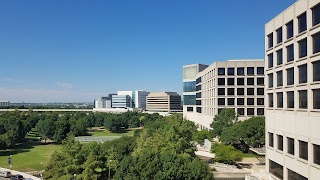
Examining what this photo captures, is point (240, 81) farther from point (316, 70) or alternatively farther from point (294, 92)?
point (316, 70)

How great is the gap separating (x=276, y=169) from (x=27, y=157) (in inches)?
2630

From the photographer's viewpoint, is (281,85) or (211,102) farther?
(211,102)

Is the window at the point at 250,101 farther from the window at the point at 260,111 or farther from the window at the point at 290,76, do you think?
the window at the point at 290,76

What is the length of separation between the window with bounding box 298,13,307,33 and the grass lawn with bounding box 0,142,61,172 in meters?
59.2

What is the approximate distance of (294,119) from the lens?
33.4 meters

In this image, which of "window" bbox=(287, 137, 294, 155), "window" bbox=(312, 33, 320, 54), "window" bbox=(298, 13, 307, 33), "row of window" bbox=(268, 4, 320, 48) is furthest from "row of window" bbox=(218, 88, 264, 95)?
"window" bbox=(312, 33, 320, 54)

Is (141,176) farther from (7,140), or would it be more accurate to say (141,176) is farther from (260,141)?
(7,140)

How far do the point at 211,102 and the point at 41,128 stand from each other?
215ft

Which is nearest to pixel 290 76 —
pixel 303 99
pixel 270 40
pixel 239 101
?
pixel 303 99

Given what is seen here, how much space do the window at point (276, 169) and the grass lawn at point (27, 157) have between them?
162 ft

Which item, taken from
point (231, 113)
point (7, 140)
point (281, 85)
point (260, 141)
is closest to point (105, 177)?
point (281, 85)

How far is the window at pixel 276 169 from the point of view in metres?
37.8

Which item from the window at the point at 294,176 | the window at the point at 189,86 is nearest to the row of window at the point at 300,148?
the window at the point at 294,176

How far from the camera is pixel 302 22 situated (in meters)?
32.2
